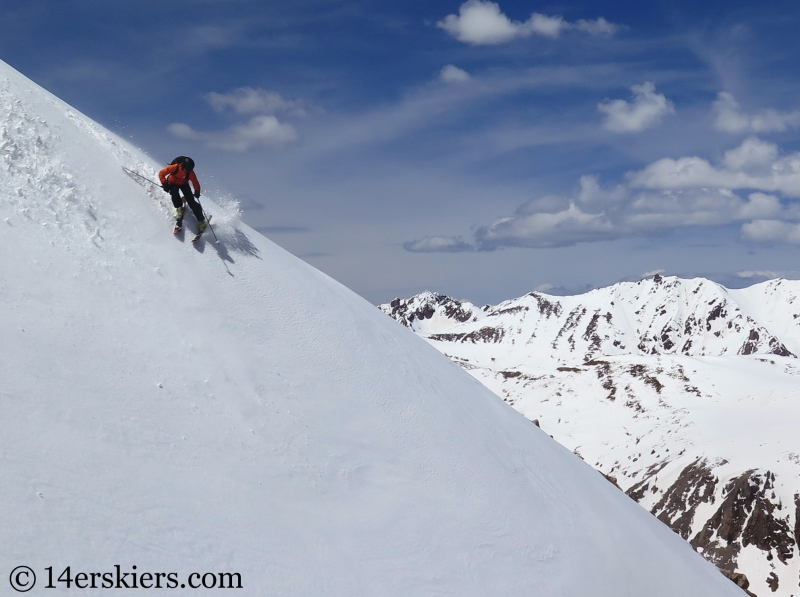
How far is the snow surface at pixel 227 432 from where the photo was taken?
792 centimetres

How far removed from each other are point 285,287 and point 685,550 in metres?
16.9

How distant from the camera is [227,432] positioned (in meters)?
10.1

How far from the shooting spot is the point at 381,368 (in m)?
14.6

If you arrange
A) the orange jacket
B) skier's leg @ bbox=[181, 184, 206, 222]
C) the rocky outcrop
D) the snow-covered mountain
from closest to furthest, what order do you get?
the orange jacket → skier's leg @ bbox=[181, 184, 206, 222] → the snow-covered mountain → the rocky outcrop

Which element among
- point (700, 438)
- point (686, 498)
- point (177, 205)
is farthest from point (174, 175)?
point (700, 438)

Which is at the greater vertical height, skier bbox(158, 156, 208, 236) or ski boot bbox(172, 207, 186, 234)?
skier bbox(158, 156, 208, 236)

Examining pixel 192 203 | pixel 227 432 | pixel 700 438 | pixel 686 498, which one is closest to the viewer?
pixel 227 432

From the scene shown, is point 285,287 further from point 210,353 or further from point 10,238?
point 10,238

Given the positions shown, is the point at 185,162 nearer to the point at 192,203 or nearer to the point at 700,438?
the point at 192,203

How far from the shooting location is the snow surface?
Result: 7.92 m

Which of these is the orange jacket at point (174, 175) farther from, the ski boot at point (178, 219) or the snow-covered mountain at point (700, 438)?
the snow-covered mountain at point (700, 438)

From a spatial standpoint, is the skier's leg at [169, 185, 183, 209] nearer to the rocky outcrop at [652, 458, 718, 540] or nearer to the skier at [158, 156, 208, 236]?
the skier at [158, 156, 208, 236]

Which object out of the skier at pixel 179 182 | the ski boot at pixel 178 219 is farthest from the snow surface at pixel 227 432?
the skier at pixel 179 182

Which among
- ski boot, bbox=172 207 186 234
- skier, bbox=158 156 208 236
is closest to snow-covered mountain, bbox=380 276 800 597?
ski boot, bbox=172 207 186 234
